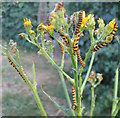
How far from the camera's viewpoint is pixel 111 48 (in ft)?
5.08

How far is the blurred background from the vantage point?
5.04ft

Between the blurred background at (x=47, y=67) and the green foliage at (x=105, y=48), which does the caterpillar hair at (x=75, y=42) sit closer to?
the blurred background at (x=47, y=67)

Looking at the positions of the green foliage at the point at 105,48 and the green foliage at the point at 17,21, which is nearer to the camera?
the green foliage at the point at 105,48

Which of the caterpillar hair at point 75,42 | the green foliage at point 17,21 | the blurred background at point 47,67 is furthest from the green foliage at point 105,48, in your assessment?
the caterpillar hair at point 75,42

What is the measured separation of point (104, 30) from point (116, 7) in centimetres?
109

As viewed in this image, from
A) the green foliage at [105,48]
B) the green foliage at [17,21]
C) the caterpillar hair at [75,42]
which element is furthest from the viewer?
the green foliage at [17,21]

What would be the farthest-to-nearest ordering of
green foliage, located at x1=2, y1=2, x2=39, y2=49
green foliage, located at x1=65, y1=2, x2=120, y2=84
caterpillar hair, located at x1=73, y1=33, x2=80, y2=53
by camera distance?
1. green foliage, located at x1=2, y1=2, x2=39, y2=49
2. green foliage, located at x1=65, y1=2, x2=120, y2=84
3. caterpillar hair, located at x1=73, y1=33, x2=80, y2=53

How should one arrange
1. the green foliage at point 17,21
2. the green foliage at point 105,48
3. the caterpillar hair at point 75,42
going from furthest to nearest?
the green foliage at point 17,21 → the green foliage at point 105,48 → the caterpillar hair at point 75,42

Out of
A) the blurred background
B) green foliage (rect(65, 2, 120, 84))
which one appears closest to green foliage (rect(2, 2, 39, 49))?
the blurred background

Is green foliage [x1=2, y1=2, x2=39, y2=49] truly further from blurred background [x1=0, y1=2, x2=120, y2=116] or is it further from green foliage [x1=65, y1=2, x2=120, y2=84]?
green foliage [x1=65, y1=2, x2=120, y2=84]

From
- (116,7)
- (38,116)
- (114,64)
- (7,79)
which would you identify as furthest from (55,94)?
(116,7)

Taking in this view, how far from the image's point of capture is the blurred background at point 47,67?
154cm

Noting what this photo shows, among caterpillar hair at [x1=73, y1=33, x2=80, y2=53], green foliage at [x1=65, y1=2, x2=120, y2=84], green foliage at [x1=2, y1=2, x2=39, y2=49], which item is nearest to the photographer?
caterpillar hair at [x1=73, y1=33, x2=80, y2=53]

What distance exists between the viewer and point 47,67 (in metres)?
1.92
